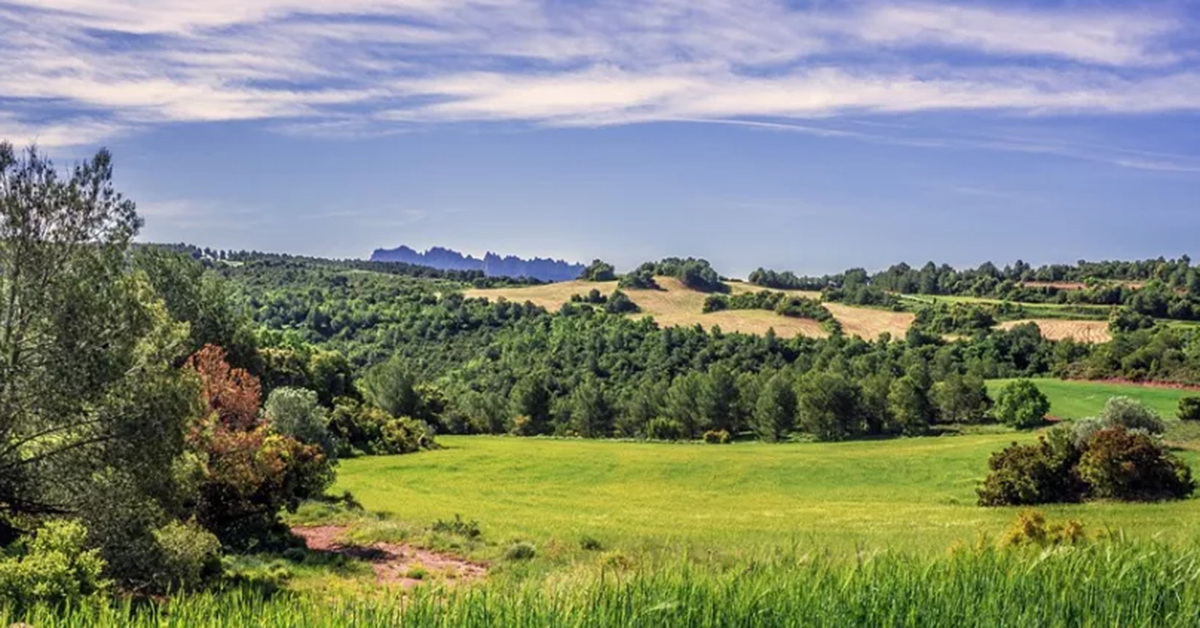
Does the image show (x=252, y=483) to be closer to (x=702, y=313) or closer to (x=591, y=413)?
(x=591, y=413)

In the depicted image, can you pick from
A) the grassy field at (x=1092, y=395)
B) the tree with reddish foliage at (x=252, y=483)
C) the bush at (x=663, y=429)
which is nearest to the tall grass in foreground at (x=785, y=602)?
the tree with reddish foliage at (x=252, y=483)

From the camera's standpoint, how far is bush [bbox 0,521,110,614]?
10938 millimetres

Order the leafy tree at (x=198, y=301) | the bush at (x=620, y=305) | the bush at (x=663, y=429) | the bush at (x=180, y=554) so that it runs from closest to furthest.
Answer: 1. the bush at (x=180, y=554)
2. the leafy tree at (x=198, y=301)
3. the bush at (x=663, y=429)
4. the bush at (x=620, y=305)

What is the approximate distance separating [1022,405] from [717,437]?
77.2 feet

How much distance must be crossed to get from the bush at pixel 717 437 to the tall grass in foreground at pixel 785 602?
221ft

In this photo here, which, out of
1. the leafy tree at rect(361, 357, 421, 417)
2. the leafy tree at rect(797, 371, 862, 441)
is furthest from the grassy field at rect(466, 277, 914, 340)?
the leafy tree at rect(361, 357, 421, 417)

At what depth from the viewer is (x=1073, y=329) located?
106 meters

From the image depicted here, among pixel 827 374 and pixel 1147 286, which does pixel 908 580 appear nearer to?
pixel 827 374

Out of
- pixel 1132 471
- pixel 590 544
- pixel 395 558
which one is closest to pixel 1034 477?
pixel 1132 471

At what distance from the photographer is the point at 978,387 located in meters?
72.5

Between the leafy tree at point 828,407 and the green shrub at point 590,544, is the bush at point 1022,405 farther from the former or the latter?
the green shrub at point 590,544

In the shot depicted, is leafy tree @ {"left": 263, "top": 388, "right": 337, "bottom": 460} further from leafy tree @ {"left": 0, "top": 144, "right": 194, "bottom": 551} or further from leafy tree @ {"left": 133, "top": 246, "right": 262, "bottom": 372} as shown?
leafy tree @ {"left": 0, "top": 144, "right": 194, "bottom": 551}

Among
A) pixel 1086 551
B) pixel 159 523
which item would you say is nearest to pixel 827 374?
pixel 159 523

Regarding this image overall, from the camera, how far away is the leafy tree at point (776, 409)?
72750 millimetres
